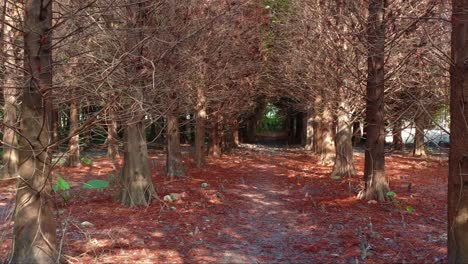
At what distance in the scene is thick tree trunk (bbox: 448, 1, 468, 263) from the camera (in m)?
4.92

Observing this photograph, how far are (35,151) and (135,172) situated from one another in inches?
208

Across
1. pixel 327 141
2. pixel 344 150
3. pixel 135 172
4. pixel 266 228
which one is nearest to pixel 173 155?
pixel 135 172

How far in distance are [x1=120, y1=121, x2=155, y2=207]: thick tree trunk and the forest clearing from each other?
0.04 metres

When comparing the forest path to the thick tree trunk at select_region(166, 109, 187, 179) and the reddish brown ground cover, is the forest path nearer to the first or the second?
the reddish brown ground cover

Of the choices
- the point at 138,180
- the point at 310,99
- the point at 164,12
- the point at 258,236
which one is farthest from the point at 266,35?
the point at 258,236

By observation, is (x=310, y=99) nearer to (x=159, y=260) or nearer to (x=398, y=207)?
(x=398, y=207)

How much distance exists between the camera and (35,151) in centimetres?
514

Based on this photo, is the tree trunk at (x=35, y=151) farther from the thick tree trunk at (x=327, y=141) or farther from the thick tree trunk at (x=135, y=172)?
the thick tree trunk at (x=327, y=141)

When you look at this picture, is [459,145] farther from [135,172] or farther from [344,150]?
[344,150]

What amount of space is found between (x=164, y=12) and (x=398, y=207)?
6767 mm

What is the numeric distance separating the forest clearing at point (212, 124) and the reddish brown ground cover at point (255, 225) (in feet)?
0.15

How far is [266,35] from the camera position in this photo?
69.6 ft

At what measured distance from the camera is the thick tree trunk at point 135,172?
10.3m

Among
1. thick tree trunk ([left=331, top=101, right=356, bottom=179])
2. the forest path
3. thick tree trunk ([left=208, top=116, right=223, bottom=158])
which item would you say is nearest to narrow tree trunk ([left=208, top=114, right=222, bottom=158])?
thick tree trunk ([left=208, top=116, right=223, bottom=158])
